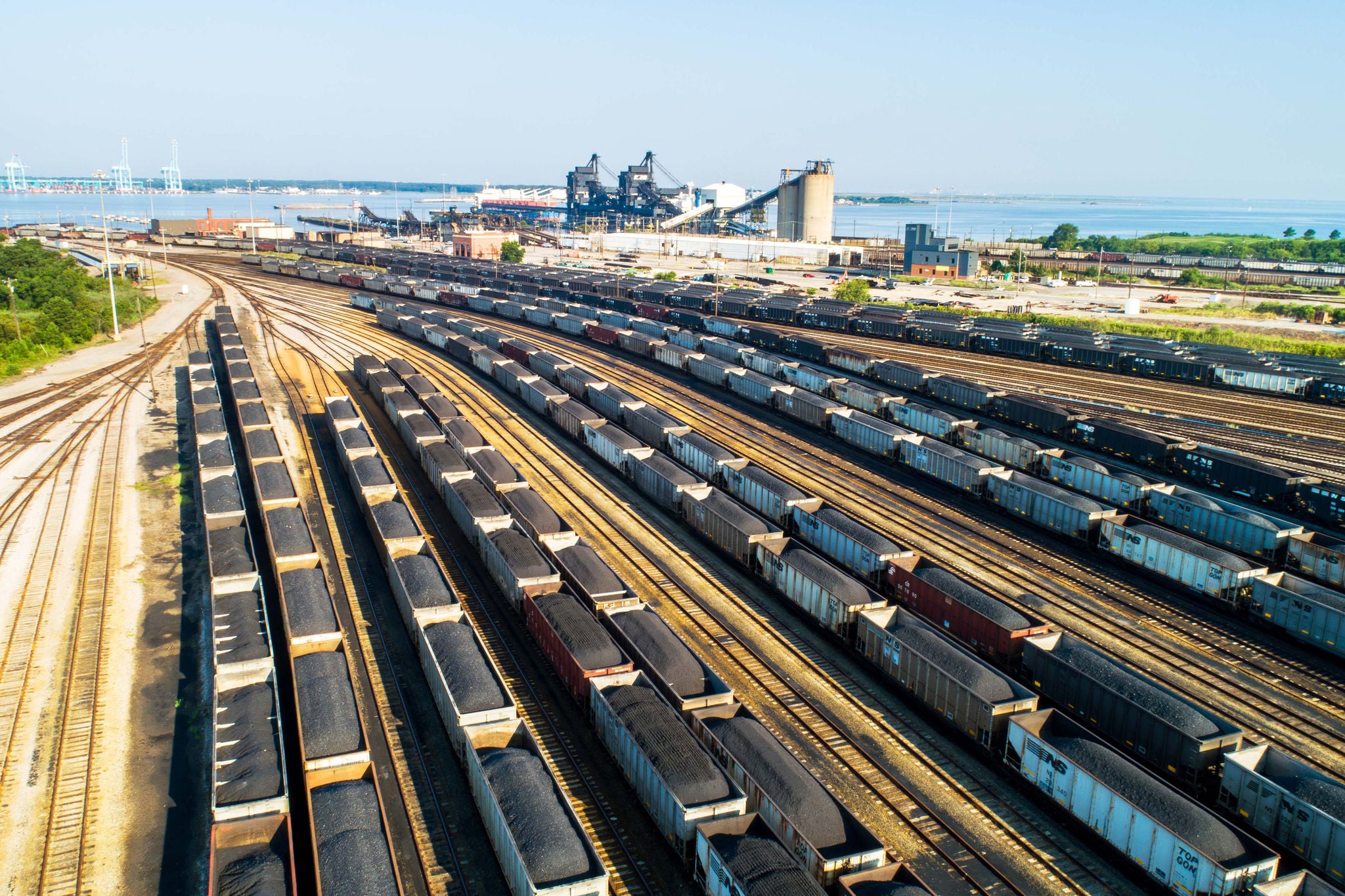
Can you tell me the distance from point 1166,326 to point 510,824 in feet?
338

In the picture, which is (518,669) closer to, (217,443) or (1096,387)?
(217,443)

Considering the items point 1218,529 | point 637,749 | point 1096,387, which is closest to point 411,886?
point 637,749

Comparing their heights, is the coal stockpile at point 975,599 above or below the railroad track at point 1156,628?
above

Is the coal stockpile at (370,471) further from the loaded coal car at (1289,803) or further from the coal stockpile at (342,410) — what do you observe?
the loaded coal car at (1289,803)

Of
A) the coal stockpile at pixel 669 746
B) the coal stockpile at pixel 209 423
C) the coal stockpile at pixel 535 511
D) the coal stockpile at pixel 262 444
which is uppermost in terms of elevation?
the coal stockpile at pixel 209 423

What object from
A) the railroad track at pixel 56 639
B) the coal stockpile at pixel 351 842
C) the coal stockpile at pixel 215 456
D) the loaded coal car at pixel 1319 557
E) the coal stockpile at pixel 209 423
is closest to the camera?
the coal stockpile at pixel 351 842

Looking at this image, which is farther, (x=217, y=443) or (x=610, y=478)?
(x=610, y=478)

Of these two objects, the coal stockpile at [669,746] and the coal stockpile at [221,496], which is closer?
the coal stockpile at [669,746]

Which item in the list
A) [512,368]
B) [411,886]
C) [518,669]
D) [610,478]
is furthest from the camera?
[512,368]

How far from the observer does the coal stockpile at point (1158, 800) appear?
19094 millimetres

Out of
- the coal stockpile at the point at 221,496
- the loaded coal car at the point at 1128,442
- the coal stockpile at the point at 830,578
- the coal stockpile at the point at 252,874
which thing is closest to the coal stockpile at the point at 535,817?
the coal stockpile at the point at 252,874

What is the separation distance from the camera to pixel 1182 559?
114 feet

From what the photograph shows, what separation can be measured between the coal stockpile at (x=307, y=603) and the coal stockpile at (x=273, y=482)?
767 centimetres

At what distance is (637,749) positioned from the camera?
21.8 metres
